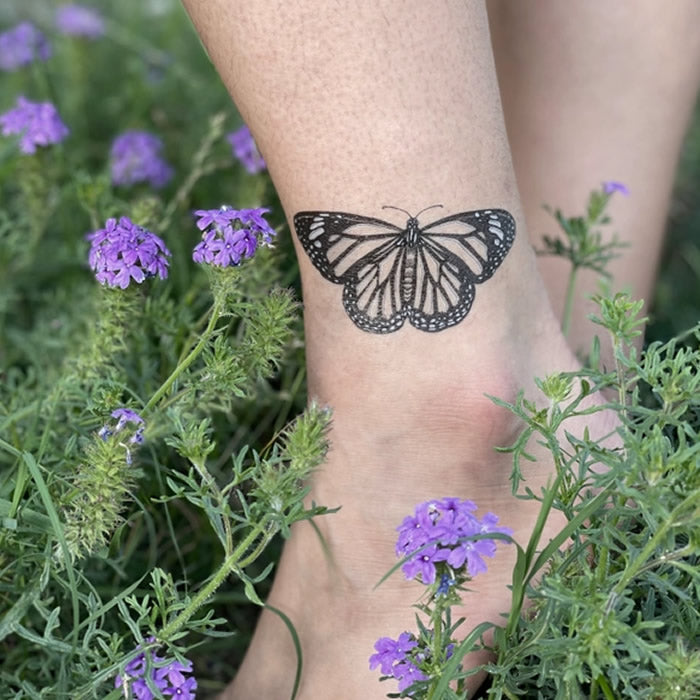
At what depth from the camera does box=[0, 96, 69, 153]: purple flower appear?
66.1 inches

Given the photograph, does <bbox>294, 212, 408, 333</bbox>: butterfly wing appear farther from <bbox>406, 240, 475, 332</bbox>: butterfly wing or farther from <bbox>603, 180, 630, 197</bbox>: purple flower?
<bbox>603, 180, 630, 197</bbox>: purple flower

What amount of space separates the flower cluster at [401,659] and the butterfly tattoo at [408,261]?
0.35 meters

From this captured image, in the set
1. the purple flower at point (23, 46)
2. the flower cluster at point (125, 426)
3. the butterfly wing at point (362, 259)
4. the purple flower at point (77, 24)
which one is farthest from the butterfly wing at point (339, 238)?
the purple flower at point (77, 24)

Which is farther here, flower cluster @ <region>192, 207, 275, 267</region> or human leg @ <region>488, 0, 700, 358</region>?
human leg @ <region>488, 0, 700, 358</region>

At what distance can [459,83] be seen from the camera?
1161 millimetres

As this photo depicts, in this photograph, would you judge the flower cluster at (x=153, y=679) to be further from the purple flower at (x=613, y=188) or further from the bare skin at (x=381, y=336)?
the purple flower at (x=613, y=188)

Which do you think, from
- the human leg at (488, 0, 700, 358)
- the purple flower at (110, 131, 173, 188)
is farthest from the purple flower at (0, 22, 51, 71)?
the human leg at (488, 0, 700, 358)

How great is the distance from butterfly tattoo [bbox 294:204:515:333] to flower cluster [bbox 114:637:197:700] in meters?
0.43

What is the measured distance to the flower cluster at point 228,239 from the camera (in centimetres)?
108

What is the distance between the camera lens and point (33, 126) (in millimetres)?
1687

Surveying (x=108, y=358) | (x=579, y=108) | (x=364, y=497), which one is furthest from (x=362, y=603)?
(x=579, y=108)

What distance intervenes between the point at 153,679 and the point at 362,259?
20.0 inches

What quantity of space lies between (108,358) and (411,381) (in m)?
0.39

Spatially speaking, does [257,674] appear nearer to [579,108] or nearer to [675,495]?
[675,495]
